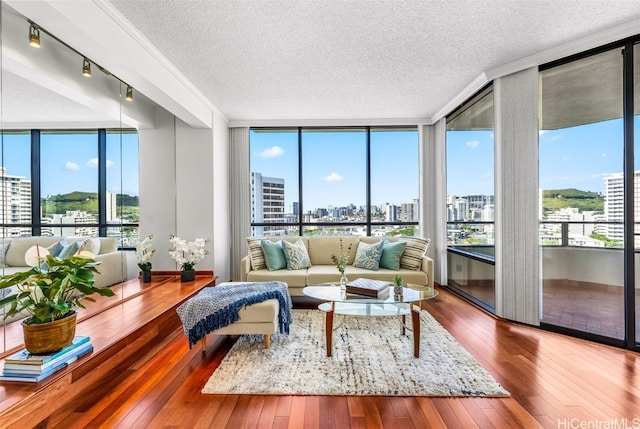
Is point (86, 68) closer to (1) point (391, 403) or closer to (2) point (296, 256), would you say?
(2) point (296, 256)

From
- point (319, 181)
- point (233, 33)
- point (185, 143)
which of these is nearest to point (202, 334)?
point (233, 33)

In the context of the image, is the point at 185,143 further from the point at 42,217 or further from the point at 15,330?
the point at 15,330

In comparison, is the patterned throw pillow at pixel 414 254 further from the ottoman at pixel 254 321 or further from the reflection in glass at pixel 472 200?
the ottoman at pixel 254 321

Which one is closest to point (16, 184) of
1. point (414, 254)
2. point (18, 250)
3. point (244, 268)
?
point (18, 250)

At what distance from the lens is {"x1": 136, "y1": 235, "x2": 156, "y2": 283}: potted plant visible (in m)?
3.89

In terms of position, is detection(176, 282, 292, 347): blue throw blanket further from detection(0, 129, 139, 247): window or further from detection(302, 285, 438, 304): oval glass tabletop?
detection(0, 129, 139, 247): window

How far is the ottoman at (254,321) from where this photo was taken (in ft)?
8.97

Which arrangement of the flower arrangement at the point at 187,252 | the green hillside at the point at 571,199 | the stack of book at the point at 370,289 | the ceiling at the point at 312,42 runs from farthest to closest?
the flower arrangement at the point at 187,252 → the green hillside at the point at 571,199 → the stack of book at the point at 370,289 → the ceiling at the point at 312,42

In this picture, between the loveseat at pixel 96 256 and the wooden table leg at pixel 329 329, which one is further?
the wooden table leg at pixel 329 329

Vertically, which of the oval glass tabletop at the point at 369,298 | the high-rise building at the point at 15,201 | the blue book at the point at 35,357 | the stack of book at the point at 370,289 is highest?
the high-rise building at the point at 15,201

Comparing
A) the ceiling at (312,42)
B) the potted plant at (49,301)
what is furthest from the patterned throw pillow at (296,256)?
the potted plant at (49,301)

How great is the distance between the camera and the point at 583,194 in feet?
10.1

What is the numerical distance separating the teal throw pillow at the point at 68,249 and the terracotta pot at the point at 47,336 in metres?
0.76

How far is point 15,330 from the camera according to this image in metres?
2.16
